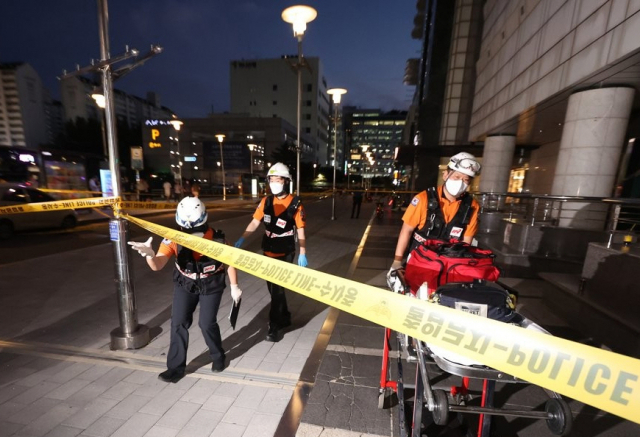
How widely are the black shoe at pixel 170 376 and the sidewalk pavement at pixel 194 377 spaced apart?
6 centimetres

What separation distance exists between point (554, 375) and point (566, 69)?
10015 millimetres

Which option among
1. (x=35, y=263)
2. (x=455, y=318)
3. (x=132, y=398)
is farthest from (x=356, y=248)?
(x=35, y=263)

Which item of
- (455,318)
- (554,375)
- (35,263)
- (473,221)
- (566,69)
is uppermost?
(566,69)

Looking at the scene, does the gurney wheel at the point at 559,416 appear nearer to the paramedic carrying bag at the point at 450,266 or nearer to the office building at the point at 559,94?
the paramedic carrying bag at the point at 450,266

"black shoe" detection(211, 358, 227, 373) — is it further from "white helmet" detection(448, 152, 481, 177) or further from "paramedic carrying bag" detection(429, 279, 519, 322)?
"white helmet" detection(448, 152, 481, 177)

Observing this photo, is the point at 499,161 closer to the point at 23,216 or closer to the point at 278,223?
the point at 278,223

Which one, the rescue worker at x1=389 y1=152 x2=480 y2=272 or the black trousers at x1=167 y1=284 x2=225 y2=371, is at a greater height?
the rescue worker at x1=389 y1=152 x2=480 y2=272

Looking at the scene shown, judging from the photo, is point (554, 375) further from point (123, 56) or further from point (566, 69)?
point (566, 69)

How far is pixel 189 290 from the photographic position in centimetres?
295

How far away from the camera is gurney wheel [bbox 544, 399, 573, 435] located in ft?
5.22

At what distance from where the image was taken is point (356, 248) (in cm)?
991

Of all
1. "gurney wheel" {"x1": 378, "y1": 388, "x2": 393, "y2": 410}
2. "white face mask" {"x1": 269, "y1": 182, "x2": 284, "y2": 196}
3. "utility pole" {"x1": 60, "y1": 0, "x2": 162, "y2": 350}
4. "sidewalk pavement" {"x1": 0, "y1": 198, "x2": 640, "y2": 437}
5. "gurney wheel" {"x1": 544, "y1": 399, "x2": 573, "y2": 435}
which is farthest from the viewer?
"white face mask" {"x1": 269, "y1": 182, "x2": 284, "y2": 196}

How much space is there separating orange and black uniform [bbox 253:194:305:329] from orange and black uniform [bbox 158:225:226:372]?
1.01m

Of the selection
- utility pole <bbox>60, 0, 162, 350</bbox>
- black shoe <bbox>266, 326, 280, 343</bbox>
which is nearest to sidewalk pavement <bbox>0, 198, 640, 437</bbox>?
black shoe <bbox>266, 326, 280, 343</bbox>
